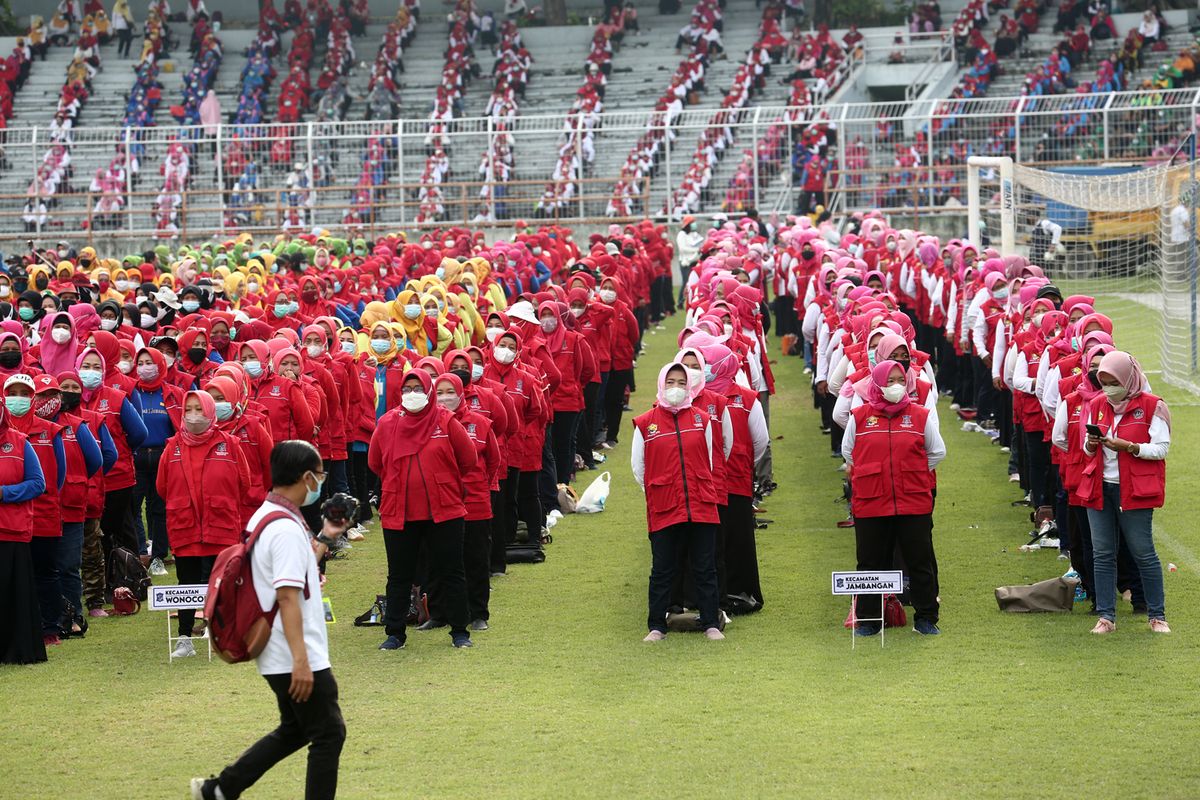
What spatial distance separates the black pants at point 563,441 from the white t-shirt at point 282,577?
7.53 meters

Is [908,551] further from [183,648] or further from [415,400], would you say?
[183,648]

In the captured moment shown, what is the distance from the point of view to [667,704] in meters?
8.82

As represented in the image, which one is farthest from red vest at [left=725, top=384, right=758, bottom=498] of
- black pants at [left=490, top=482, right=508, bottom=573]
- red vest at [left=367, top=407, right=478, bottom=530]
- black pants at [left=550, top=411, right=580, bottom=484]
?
black pants at [left=550, top=411, right=580, bottom=484]

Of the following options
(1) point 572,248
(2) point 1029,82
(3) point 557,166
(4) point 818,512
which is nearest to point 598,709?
(4) point 818,512

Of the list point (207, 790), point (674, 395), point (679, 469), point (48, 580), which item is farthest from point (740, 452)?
point (207, 790)

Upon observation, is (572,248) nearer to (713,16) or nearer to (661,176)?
(661,176)

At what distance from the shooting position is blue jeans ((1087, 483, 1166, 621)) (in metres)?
9.87

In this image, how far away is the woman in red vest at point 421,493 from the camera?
10086mm

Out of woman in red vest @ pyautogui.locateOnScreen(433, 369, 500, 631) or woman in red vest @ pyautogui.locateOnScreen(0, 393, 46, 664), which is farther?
woman in red vest @ pyautogui.locateOnScreen(433, 369, 500, 631)

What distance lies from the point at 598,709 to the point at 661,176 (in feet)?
87.7

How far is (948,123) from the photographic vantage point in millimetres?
31844

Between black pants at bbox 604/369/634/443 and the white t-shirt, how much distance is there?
34.9 feet

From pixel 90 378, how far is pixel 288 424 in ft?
4.33

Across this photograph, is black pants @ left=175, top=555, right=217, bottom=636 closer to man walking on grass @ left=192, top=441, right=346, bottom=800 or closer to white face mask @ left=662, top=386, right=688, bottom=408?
white face mask @ left=662, top=386, right=688, bottom=408
